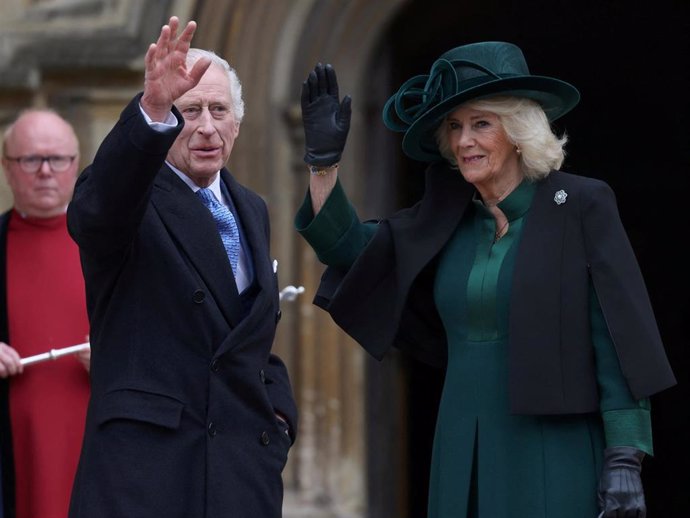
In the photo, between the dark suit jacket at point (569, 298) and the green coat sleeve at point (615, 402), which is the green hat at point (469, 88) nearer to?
the dark suit jacket at point (569, 298)

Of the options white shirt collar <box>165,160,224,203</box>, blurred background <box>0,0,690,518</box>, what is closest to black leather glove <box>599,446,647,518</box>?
white shirt collar <box>165,160,224,203</box>

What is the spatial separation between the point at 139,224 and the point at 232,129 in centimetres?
47

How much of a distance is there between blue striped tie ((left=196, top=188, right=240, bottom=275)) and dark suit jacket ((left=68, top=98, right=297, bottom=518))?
0.28ft

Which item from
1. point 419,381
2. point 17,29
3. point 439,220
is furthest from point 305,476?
point 439,220

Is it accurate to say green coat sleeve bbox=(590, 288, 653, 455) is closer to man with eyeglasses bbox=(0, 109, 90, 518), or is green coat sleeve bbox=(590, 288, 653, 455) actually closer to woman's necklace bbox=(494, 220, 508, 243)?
woman's necklace bbox=(494, 220, 508, 243)

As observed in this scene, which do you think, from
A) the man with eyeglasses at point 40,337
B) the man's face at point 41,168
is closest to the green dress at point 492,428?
the man with eyeglasses at point 40,337

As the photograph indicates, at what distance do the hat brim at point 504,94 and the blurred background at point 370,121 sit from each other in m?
2.48

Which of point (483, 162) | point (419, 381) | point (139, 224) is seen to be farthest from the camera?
point (419, 381)

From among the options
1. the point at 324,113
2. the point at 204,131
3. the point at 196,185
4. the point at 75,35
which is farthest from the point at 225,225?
the point at 75,35

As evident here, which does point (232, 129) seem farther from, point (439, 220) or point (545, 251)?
point (545, 251)

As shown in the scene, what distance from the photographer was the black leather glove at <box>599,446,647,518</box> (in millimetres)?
3816

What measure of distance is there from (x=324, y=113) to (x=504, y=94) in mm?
425

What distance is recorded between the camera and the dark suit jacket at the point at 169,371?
3.86m

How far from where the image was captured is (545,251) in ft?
13.2
